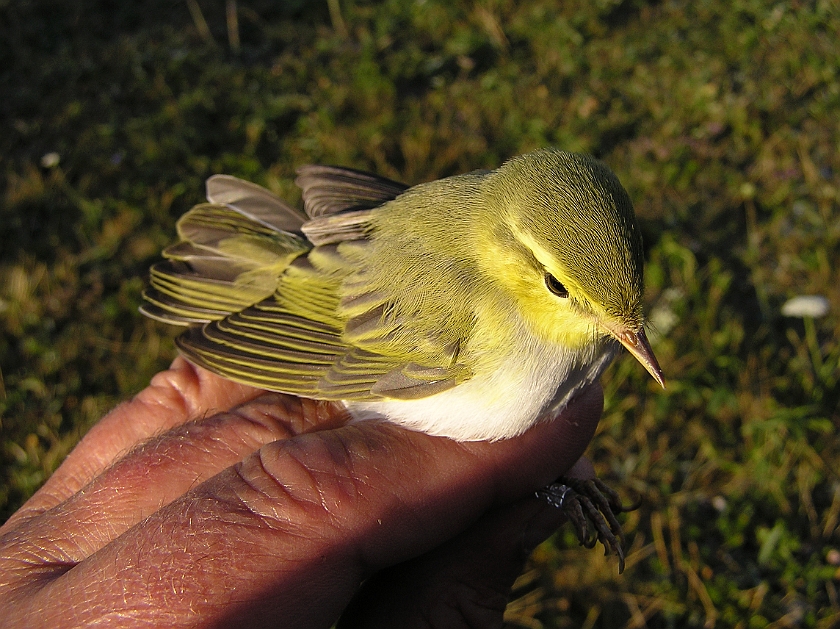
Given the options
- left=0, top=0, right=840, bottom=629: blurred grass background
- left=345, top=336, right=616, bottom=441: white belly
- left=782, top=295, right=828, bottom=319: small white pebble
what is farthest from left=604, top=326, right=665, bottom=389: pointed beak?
left=782, top=295, right=828, bottom=319: small white pebble

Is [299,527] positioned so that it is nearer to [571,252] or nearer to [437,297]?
[437,297]

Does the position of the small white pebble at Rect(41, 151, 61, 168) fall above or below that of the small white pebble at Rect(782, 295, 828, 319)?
above

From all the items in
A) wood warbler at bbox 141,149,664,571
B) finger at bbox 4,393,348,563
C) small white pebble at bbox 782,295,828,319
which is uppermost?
wood warbler at bbox 141,149,664,571

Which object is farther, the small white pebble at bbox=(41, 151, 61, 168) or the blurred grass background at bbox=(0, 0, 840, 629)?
the small white pebble at bbox=(41, 151, 61, 168)

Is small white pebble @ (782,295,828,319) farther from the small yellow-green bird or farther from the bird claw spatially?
the small yellow-green bird

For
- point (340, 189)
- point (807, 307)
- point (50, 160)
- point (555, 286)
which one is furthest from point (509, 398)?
point (50, 160)

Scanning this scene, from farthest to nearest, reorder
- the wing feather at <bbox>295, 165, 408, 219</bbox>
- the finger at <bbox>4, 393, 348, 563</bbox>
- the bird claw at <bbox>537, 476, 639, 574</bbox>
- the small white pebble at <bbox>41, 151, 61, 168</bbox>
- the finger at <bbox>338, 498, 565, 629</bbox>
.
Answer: the small white pebble at <bbox>41, 151, 61, 168</bbox> → the wing feather at <bbox>295, 165, 408, 219</bbox> → the bird claw at <bbox>537, 476, 639, 574</bbox> → the finger at <bbox>338, 498, 565, 629</bbox> → the finger at <bbox>4, 393, 348, 563</bbox>

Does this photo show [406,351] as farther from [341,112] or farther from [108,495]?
[341,112]
